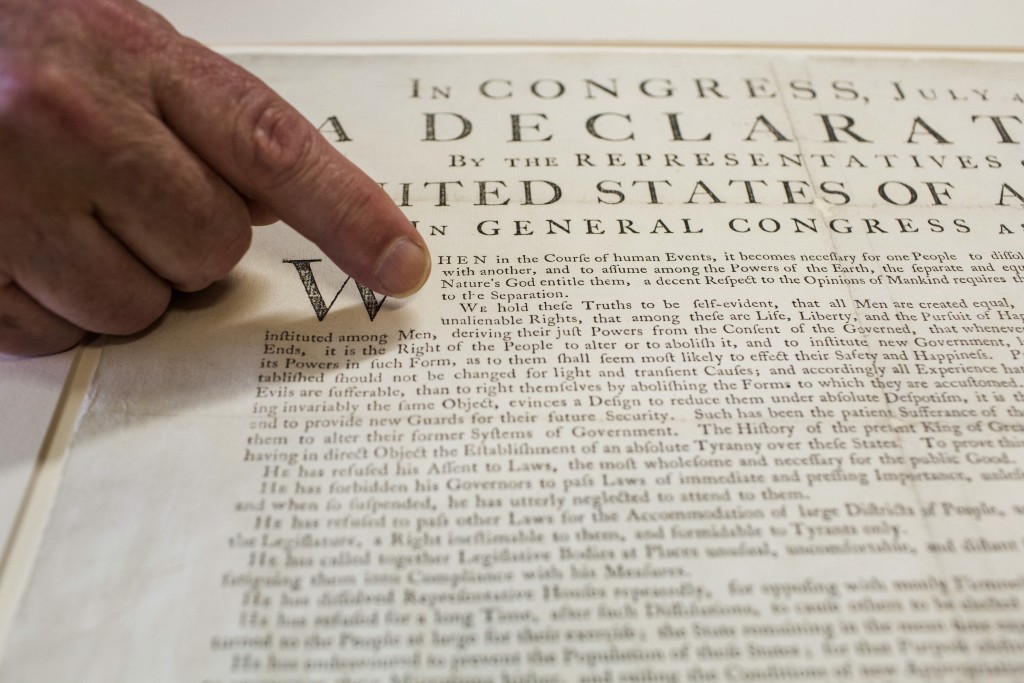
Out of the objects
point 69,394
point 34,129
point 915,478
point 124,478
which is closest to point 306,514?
point 124,478

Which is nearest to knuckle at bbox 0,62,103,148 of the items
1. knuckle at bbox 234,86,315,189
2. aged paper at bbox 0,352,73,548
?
knuckle at bbox 234,86,315,189

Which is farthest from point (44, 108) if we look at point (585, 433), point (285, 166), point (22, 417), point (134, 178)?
point (585, 433)

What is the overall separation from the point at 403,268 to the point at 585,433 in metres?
0.24

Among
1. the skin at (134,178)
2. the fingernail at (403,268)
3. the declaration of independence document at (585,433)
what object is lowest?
the declaration of independence document at (585,433)

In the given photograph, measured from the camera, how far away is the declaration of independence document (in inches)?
23.8

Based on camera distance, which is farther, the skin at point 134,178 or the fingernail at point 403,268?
the fingernail at point 403,268

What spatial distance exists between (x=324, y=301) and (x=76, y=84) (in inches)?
11.5

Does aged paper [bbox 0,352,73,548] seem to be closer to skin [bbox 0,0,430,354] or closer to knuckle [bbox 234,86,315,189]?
skin [bbox 0,0,430,354]

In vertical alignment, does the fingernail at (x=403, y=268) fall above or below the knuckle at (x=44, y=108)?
below

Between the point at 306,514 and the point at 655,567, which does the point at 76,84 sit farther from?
the point at 655,567

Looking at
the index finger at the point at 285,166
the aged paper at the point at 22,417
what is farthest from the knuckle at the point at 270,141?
the aged paper at the point at 22,417

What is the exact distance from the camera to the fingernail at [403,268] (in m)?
0.75

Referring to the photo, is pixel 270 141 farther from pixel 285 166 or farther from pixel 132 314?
pixel 132 314

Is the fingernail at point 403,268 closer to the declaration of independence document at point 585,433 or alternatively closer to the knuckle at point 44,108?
the declaration of independence document at point 585,433
